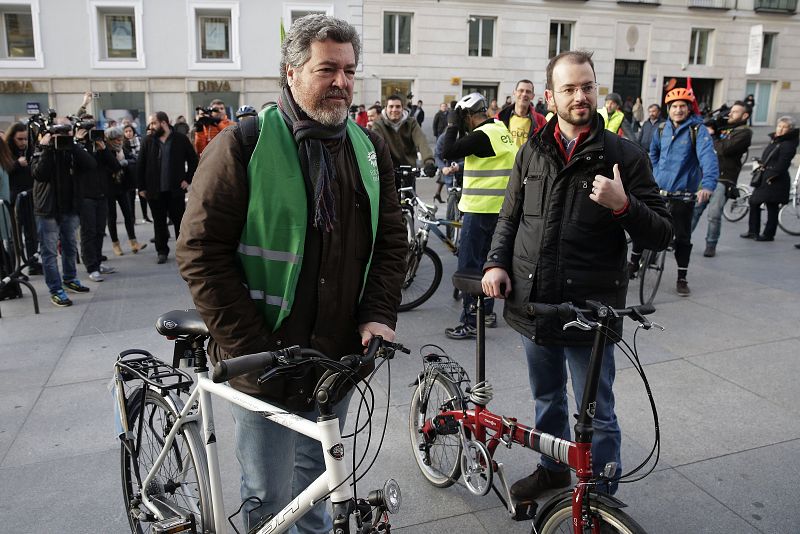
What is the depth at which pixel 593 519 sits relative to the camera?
7.73ft

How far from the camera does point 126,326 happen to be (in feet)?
20.7

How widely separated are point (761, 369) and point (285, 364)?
4.39 meters

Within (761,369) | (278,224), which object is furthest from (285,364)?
(761,369)

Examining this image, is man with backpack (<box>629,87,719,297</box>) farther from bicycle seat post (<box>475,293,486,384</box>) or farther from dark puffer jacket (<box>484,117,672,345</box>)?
bicycle seat post (<box>475,293,486,384</box>)

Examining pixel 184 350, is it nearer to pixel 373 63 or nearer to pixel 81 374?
pixel 81 374

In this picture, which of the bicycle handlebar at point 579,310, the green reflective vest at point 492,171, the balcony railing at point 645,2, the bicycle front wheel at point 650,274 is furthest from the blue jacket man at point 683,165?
the balcony railing at point 645,2

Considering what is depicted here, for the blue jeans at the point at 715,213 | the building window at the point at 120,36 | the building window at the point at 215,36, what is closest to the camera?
the blue jeans at the point at 715,213

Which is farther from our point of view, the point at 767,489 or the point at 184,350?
the point at 767,489

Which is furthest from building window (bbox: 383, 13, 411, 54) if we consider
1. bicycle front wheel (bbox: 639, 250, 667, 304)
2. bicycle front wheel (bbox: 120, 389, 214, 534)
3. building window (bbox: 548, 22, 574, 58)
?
bicycle front wheel (bbox: 120, 389, 214, 534)

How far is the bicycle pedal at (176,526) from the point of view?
8.34 ft

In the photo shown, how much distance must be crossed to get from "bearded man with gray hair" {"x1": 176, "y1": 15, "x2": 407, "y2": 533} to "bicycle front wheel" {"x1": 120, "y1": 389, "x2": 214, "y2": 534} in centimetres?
19

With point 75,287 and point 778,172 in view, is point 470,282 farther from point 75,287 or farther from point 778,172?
point 778,172

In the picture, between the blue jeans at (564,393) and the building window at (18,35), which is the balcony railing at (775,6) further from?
the blue jeans at (564,393)

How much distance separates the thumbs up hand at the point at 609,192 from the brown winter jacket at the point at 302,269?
0.77m
